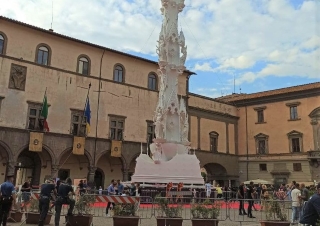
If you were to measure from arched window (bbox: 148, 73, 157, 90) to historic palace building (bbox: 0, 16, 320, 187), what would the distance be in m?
0.11

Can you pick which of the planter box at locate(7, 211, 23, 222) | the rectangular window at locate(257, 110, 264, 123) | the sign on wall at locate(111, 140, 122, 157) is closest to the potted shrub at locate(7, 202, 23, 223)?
the planter box at locate(7, 211, 23, 222)

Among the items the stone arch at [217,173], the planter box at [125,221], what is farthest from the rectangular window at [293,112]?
the planter box at [125,221]

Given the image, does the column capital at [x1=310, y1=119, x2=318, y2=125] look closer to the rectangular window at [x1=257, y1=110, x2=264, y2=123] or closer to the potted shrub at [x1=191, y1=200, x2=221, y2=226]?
the rectangular window at [x1=257, y1=110, x2=264, y2=123]

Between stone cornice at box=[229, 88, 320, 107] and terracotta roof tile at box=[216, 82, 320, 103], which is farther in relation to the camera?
terracotta roof tile at box=[216, 82, 320, 103]

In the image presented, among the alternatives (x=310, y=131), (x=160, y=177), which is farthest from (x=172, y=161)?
(x=310, y=131)

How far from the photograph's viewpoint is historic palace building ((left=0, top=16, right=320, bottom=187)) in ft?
89.1

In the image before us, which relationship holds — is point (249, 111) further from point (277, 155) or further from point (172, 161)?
point (172, 161)

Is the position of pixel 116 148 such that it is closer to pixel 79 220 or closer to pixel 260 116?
pixel 260 116

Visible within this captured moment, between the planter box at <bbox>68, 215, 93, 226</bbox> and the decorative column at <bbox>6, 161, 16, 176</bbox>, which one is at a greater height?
the decorative column at <bbox>6, 161, 16, 176</bbox>

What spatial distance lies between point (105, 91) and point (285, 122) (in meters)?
22.0

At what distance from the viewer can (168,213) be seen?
10.8 meters

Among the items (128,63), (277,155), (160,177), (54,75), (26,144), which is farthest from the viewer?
(277,155)

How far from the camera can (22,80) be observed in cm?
2745

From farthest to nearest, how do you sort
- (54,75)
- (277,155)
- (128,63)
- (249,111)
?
(249,111)
(277,155)
(128,63)
(54,75)
